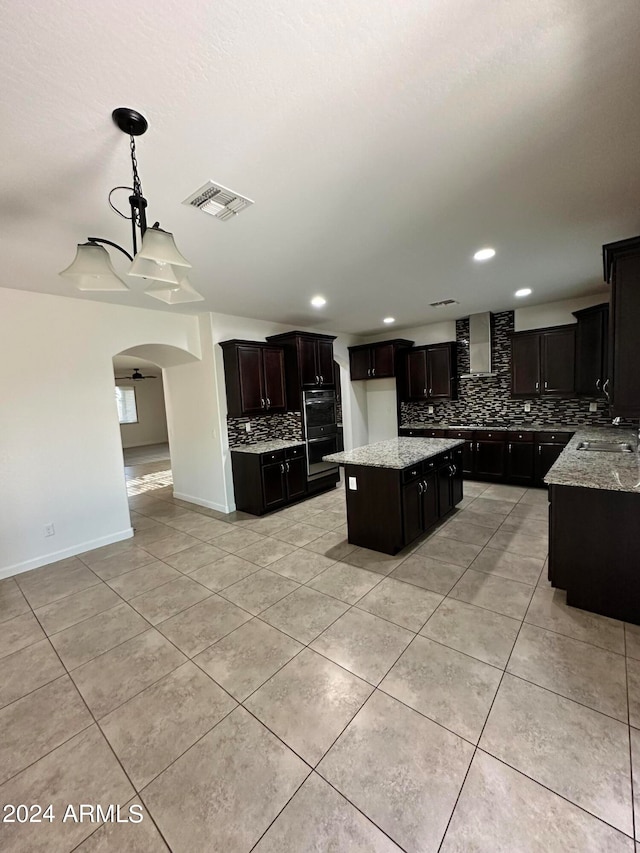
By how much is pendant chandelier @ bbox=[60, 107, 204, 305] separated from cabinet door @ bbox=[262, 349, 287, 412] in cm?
279

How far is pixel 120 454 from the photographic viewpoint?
4.14 meters

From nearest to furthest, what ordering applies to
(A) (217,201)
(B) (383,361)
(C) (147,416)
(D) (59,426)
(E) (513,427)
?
(A) (217,201) < (D) (59,426) < (E) (513,427) < (B) (383,361) < (C) (147,416)

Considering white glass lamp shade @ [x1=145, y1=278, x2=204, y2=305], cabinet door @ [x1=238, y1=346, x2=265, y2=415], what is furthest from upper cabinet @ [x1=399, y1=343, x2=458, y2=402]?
white glass lamp shade @ [x1=145, y1=278, x2=204, y2=305]

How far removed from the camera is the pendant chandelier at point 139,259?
1474 mm

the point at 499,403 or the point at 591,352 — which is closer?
the point at 591,352

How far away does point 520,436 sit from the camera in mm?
5113

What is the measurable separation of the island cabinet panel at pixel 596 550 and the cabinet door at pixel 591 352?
9.80ft

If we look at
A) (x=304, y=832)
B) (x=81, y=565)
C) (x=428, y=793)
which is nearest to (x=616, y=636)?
(x=428, y=793)

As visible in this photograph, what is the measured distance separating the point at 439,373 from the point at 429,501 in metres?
3.11

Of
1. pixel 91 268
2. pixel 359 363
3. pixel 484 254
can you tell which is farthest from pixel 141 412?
pixel 484 254

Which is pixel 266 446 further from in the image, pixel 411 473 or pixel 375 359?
pixel 375 359

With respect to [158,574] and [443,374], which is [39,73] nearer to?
[158,574]

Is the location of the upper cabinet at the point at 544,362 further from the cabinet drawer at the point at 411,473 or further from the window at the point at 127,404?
the window at the point at 127,404

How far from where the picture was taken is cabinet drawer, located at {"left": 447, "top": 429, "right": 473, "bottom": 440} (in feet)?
18.3
